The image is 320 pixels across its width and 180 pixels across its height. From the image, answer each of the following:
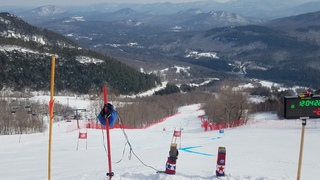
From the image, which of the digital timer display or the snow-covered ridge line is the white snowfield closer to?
the digital timer display

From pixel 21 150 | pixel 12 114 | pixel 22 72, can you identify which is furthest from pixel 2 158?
pixel 22 72

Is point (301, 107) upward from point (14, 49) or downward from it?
downward

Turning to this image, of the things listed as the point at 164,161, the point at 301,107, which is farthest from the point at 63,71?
the point at 301,107

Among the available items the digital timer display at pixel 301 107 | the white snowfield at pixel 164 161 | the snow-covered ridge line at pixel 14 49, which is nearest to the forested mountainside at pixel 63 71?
the snow-covered ridge line at pixel 14 49

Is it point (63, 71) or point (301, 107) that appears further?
point (63, 71)

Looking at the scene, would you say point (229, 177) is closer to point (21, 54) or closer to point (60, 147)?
point (60, 147)

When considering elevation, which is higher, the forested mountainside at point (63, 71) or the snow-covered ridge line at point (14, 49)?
the snow-covered ridge line at point (14, 49)

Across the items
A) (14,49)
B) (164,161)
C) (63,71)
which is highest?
(14,49)

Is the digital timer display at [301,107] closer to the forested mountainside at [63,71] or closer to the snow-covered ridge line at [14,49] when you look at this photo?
the forested mountainside at [63,71]

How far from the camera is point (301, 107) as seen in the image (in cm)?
1043

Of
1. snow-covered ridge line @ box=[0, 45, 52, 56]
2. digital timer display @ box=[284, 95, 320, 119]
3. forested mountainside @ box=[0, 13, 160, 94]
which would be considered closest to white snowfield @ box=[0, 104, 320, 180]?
digital timer display @ box=[284, 95, 320, 119]

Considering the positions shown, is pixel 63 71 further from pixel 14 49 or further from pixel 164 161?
pixel 164 161

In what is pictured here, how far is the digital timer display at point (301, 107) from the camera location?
1037 cm

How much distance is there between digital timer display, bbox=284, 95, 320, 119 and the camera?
1037cm
